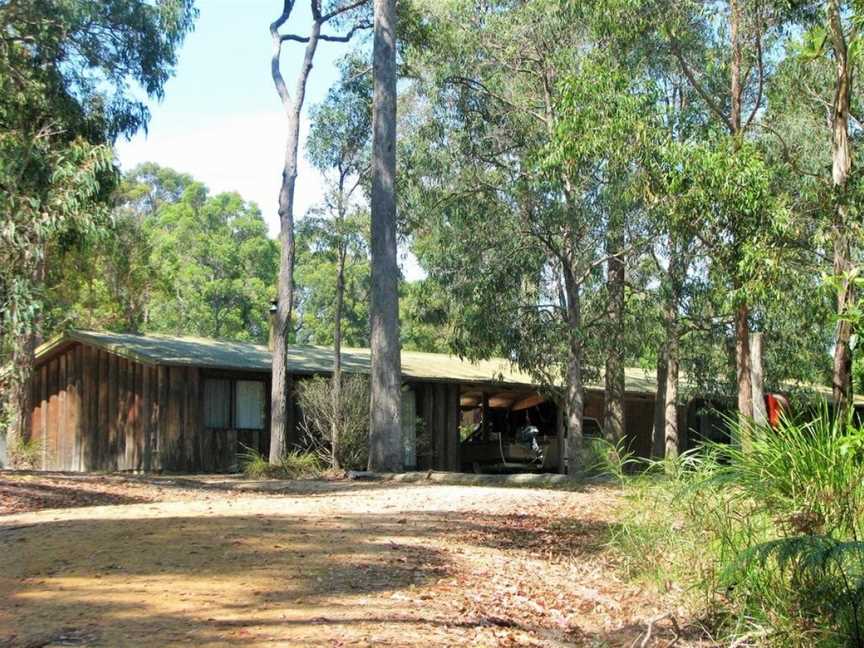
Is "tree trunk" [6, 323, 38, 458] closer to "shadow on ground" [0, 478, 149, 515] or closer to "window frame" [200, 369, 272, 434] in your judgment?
"window frame" [200, 369, 272, 434]

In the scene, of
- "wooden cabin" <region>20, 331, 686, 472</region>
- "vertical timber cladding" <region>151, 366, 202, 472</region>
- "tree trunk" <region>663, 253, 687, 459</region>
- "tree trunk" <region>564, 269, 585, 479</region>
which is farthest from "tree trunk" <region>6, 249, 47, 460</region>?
"tree trunk" <region>663, 253, 687, 459</region>

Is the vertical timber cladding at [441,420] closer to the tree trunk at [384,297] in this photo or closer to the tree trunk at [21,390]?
the tree trunk at [384,297]

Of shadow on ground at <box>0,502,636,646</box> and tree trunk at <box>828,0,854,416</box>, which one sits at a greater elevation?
tree trunk at <box>828,0,854,416</box>

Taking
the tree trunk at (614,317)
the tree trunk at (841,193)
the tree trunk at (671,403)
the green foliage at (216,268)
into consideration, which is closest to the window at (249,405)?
the tree trunk at (614,317)

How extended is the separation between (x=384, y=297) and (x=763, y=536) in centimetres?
1182

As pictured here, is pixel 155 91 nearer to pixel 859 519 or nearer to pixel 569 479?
pixel 569 479

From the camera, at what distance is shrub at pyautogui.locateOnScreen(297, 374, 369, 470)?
816 inches

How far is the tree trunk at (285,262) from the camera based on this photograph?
70.1 feet

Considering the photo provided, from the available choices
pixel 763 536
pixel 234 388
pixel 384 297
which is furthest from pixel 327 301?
pixel 763 536

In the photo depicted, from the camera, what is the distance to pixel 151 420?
2206 centimetres

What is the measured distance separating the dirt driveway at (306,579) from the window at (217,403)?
12.5m

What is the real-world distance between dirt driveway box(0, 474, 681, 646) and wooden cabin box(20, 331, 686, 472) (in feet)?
39.2

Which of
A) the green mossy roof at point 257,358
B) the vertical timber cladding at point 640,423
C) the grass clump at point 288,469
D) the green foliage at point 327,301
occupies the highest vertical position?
the green foliage at point 327,301

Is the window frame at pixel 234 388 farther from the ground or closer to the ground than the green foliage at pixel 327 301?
closer to the ground
